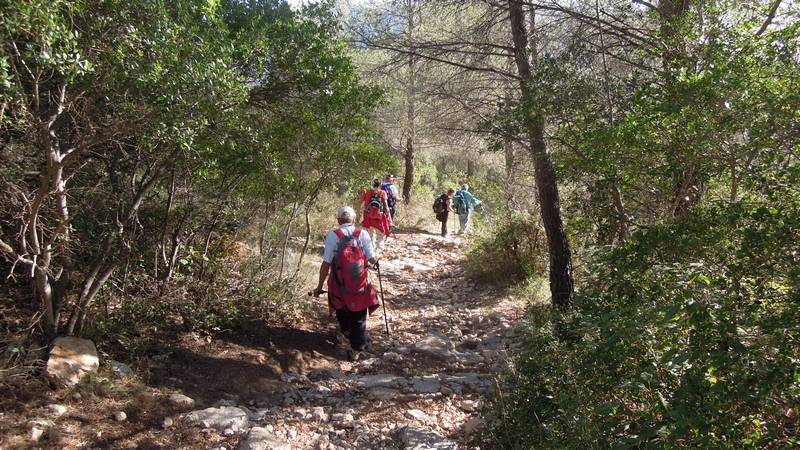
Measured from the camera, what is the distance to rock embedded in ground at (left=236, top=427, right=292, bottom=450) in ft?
12.0

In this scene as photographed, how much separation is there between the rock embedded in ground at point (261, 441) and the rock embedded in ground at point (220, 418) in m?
0.16

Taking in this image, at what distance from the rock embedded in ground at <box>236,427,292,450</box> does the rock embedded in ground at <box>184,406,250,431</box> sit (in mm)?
160

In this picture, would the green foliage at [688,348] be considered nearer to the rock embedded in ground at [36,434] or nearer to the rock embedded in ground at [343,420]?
the rock embedded in ground at [343,420]

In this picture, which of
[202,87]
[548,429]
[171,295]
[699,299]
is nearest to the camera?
[699,299]

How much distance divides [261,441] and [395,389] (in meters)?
1.69

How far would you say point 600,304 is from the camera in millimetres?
3555

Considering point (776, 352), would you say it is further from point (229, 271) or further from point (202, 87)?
point (229, 271)

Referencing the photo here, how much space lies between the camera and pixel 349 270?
559cm

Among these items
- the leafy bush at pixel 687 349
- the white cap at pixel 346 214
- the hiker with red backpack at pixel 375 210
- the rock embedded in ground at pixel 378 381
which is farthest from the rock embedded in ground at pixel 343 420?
the hiker with red backpack at pixel 375 210

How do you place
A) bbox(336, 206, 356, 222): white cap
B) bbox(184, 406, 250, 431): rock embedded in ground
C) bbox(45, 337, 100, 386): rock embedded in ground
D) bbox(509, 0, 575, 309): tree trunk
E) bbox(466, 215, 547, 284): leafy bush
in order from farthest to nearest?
bbox(466, 215, 547, 284): leafy bush, bbox(509, 0, 575, 309): tree trunk, bbox(336, 206, 356, 222): white cap, bbox(184, 406, 250, 431): rock embedded in ground, bbox(45, 337, 100, 386): rock embedded in ground

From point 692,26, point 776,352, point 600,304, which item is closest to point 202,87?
point 600,304

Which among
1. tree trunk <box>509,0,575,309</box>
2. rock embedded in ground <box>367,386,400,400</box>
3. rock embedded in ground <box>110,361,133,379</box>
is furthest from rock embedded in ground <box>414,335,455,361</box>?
rock embedded in ground <box>110,361,133,379</box>

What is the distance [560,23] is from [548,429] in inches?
242

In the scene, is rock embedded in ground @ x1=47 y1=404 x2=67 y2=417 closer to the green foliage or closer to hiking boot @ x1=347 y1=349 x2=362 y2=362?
hiking boot @ x1=347 y1=349 x2=362 y2=362
